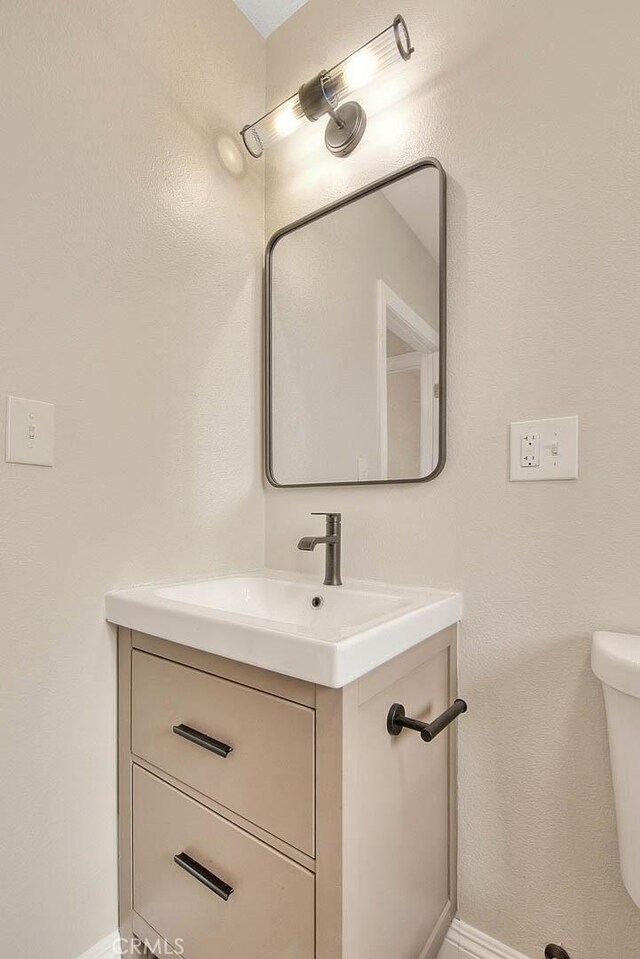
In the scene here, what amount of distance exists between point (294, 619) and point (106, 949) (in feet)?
2.58

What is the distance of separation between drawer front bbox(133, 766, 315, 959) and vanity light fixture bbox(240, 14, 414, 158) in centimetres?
157

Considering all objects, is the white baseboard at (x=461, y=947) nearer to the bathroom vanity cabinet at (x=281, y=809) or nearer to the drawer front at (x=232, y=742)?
the bathroom vanity cabinet at (x=281, y=809)

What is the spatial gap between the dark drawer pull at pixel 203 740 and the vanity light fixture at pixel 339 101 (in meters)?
1.41

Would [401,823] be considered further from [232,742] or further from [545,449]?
[545,449]

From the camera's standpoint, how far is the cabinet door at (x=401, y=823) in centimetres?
77

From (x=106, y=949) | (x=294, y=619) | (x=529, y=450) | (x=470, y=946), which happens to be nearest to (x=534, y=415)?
(x=529, y=450)

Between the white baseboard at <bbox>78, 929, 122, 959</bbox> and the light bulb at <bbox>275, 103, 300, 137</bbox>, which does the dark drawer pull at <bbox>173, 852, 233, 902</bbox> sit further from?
the light bulb at <bbox>275, 103, 300, 137</bbox>

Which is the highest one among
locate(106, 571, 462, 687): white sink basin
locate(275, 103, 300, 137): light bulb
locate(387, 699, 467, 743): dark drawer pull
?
locate(275, 103, 300, 137): light bulb

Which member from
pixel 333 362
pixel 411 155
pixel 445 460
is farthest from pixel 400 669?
pixel 411 155

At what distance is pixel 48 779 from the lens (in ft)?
3.16

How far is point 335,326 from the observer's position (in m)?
1.33

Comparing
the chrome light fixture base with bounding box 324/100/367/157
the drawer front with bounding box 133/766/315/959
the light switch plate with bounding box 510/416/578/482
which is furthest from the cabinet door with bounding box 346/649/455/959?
the chrome light fixture base with bounding box 324/100/367/157

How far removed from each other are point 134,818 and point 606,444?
4.04ft

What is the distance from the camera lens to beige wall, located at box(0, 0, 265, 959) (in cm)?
93
